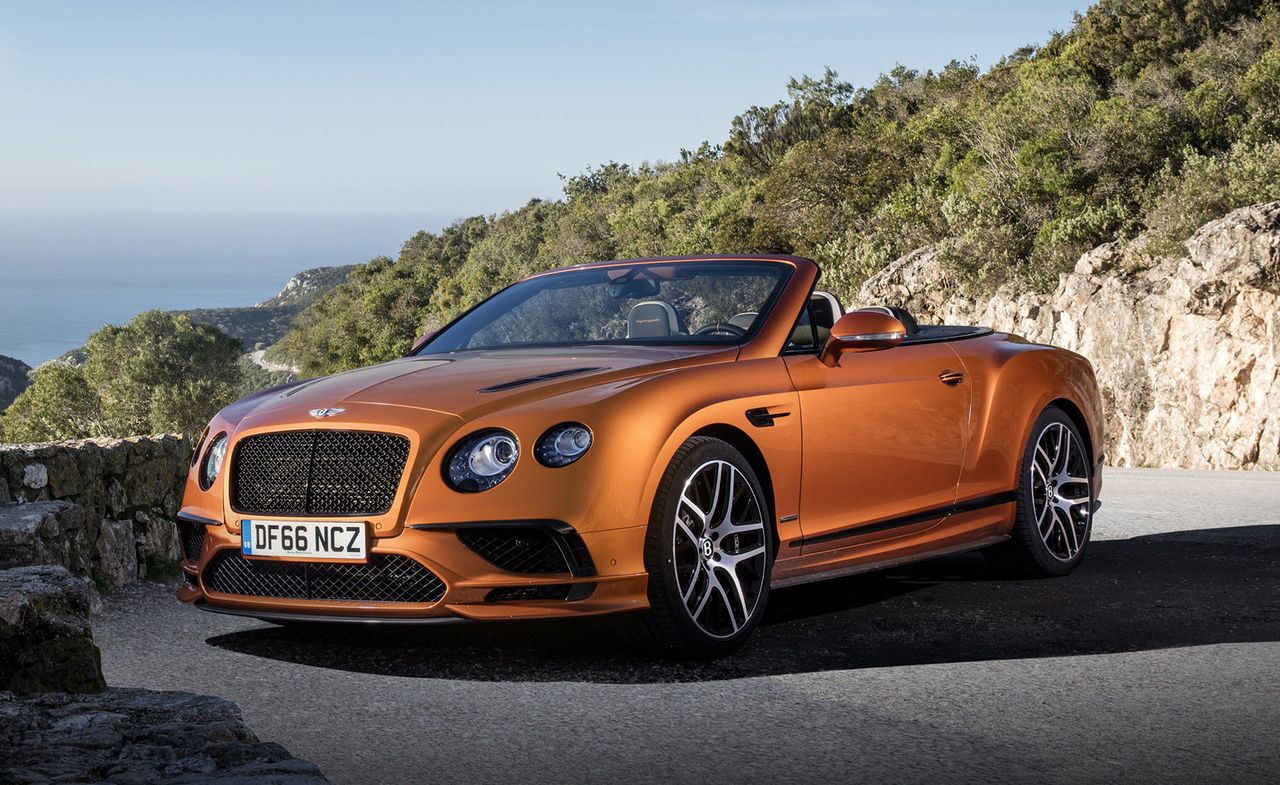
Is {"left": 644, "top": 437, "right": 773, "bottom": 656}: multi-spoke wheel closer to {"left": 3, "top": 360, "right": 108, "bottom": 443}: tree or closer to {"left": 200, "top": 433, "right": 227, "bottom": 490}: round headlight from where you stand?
{"left": 200, "top": 433, "right": 227, "bottom": 490}: round headlight

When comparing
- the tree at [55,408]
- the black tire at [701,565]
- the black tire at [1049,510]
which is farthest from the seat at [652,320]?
the tree at [55,408]

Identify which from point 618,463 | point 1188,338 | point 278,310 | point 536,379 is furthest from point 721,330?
point 278,310

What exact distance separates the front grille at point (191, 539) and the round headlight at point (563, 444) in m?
1.45

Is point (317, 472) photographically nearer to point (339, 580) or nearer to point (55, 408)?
point (339, 580)

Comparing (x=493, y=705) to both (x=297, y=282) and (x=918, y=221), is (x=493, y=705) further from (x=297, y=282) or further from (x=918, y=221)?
(x=297, y=282)

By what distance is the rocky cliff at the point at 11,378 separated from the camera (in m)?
82.8

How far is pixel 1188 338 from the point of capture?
22.2 metres

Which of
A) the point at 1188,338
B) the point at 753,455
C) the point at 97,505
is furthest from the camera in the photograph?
the point at 1188,338

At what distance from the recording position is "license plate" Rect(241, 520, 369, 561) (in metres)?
4.73

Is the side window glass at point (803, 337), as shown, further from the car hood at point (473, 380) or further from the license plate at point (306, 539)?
the license plate at point (306, 539)

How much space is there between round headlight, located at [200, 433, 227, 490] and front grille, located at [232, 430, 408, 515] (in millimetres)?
198

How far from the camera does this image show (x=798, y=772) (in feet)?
12.0

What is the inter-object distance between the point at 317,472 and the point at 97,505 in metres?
3.02

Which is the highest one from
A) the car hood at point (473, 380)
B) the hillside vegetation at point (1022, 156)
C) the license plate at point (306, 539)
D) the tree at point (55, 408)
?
the hillside vegetation at point (1022, 156)
